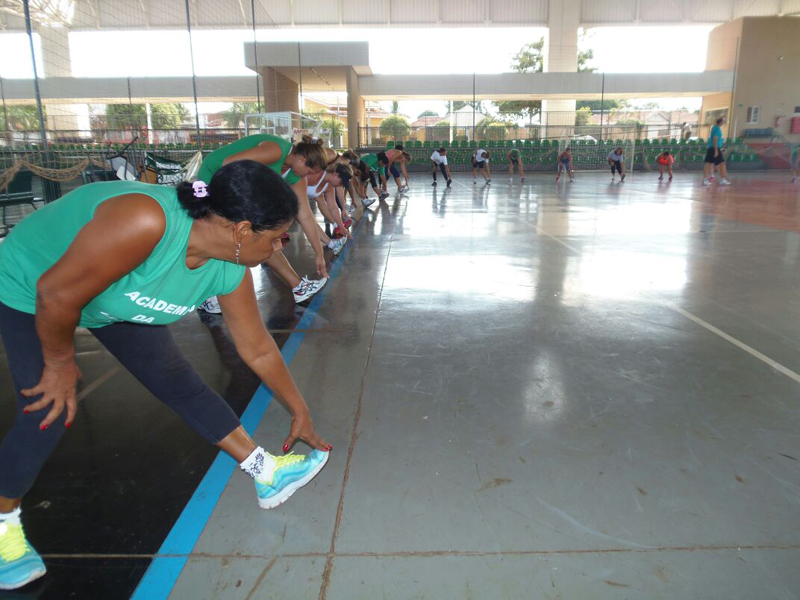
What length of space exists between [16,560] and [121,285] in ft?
3.39

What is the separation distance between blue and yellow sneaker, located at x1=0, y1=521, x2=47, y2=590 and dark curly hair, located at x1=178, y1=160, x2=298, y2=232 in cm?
127

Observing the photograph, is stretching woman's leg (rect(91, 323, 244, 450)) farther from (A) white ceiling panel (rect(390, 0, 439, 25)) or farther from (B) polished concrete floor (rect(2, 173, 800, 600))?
(A) white ceiling panel (rect(390, 0, 439, 25))

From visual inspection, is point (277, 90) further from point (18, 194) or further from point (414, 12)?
point (18, 194)

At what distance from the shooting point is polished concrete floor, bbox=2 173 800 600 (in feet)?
6.20

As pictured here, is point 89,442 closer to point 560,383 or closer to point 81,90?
point 560,383

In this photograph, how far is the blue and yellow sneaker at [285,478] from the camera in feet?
7.31

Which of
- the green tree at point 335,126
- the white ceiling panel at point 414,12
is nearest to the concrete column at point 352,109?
the green tree at point 335,126

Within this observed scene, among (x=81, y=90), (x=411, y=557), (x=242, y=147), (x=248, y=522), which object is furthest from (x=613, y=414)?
(x=81, y=90)

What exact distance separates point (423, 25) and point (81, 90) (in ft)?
66.9

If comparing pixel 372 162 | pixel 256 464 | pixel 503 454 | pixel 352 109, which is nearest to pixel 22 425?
pixel 256 464

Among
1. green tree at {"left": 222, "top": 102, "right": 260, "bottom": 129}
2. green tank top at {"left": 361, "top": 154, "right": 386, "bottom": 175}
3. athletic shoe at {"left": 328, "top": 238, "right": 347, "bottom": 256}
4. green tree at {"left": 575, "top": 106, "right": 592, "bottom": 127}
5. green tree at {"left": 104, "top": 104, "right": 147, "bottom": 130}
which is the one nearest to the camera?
athletic shoe at {"left": 328, "top": 238, "right": 347, "bottom": 256}

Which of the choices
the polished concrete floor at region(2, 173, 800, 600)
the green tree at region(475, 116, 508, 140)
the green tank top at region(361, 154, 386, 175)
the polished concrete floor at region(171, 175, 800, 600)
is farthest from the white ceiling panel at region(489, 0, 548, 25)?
the polished concrete floor at region(2, 173, 800, 600)

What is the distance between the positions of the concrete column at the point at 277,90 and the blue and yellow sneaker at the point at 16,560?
24876 mm

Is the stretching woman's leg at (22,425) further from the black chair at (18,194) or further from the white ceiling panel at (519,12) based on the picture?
the white ceiling panel at (519,12)
